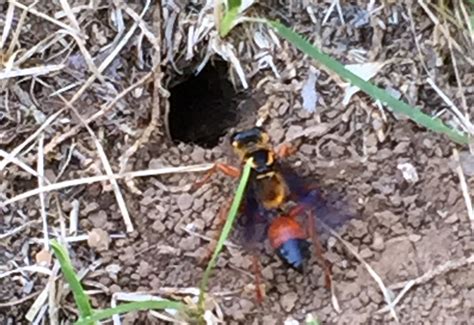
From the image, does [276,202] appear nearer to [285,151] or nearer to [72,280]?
[285,151]

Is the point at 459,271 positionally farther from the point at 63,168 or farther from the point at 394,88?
the point at 63,168

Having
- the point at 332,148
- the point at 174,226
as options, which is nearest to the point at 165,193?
the point at 174,226

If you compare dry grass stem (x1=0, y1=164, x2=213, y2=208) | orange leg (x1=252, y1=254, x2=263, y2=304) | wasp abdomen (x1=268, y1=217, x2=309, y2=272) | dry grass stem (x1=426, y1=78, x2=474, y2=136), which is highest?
dry grass stem (x1=0, y1=164, x2=213, y2=208)

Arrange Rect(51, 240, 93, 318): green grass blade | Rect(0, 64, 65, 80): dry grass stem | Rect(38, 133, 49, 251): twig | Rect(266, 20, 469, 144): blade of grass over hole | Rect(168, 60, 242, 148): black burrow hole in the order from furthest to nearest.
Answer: Rect(168, 60, 242, 148): black burrow hole → Rect(0, 64, 65, 80): dry grass stem → Rect(38, 133, 49, 251): twig → Rect(266, 20, 469, 144): blade of grass over hole → Rect(51, 240, 93, 318): green grass blade

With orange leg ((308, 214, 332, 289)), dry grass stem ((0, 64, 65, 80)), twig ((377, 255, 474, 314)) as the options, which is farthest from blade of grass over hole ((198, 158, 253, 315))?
dry grass stem ((0, 64, 65, 80))

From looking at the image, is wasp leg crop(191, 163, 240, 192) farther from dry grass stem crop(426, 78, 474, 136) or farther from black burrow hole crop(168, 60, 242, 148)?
dry grass stem crop(426, 78, 474, 136)

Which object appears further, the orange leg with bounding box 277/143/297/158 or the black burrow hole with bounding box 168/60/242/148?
the black burrow hole with bounding box 168/60/242/148

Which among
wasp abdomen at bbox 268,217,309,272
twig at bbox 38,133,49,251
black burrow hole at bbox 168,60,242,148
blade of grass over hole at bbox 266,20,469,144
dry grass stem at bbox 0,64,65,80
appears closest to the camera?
blade of grass over hole at bbox 266,20,469,144

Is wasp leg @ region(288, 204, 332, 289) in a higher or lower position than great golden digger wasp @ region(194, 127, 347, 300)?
lower
